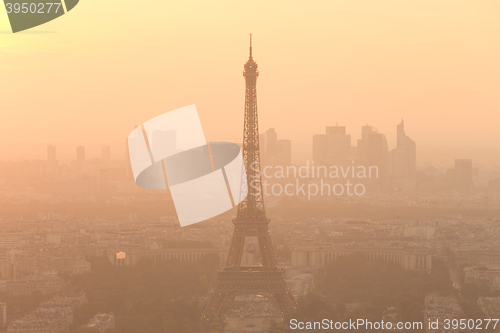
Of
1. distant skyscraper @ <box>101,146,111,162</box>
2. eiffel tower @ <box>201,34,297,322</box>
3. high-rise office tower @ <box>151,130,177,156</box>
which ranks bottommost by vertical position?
eiffel tower @ <box>201,34,297,322</box>

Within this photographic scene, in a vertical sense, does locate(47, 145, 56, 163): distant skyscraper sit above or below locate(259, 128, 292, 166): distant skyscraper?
above

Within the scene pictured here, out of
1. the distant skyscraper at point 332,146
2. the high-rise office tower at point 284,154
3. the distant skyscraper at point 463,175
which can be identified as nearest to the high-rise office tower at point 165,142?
the high-rise office tower at point 284,154

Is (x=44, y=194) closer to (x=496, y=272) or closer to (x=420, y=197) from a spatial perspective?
(x=420, y=197)

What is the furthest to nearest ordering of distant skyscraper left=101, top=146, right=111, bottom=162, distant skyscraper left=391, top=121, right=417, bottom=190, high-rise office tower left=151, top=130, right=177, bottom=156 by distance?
distant skyscraper left=391, top=121, right=417, bottom=190 < distant skyscraper left=101, top=146, right=111, bottom=162 < high-rise office tower left=151, top=130, right=177, bottom=156

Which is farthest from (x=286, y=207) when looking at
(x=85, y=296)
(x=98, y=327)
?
(x=98, y=327)

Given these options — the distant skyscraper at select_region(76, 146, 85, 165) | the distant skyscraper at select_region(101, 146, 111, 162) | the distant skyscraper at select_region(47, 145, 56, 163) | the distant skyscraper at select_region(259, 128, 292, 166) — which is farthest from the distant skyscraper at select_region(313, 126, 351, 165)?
the distant skyscraper at select_region(47, 145, 56, 163)

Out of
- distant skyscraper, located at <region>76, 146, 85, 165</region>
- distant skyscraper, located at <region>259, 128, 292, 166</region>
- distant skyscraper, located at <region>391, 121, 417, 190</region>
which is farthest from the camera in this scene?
distant skyscraper, located at <region>76, 146, 85, 165</region>

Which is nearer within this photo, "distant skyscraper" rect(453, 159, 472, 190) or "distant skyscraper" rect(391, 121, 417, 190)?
"distant skyscraper" rect(391, 121, 417, 190)

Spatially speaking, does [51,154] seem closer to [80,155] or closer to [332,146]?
[80,155]

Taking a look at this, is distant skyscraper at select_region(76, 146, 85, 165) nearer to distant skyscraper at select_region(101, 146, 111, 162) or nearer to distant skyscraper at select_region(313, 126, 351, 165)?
distant skyscraper at select_region(101, 146, 111, 162)
